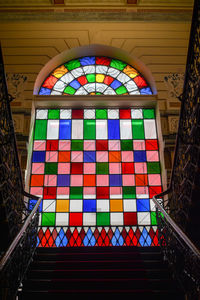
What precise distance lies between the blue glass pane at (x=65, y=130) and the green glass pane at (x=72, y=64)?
6.78 ft

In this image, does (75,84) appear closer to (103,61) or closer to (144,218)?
(103,61)

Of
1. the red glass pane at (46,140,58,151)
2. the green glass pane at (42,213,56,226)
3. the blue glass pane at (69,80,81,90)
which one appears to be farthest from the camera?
the blue glass pane at (69,80,81,90)

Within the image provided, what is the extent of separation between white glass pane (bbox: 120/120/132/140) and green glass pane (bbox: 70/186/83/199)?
6.66ft

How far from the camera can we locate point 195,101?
185 inches

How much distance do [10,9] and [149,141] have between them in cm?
650

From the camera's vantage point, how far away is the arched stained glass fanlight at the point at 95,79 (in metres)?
10.1

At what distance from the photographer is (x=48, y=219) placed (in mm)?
8242

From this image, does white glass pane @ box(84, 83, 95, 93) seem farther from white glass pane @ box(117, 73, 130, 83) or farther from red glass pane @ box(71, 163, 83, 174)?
red glass pane @ box(71, 163, 83, 174)

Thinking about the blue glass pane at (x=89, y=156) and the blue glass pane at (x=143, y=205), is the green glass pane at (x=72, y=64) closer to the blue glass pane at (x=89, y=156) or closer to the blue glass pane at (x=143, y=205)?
the blue glass pane at (x=89, y=156)

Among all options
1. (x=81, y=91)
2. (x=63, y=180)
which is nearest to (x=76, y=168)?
(x=63, y=180)

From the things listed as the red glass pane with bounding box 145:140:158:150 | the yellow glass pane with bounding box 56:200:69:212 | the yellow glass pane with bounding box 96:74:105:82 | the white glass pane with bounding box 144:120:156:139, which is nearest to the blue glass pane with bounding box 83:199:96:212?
the yellow glass pane with bounding box 56:200:69:212

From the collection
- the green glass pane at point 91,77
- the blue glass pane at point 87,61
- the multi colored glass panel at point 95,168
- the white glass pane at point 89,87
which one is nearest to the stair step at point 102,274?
the multi colored glass panel at point 95,168

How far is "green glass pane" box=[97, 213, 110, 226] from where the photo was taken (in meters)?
8.23

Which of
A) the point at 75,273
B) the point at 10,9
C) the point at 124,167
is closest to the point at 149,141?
the point at 124,167
